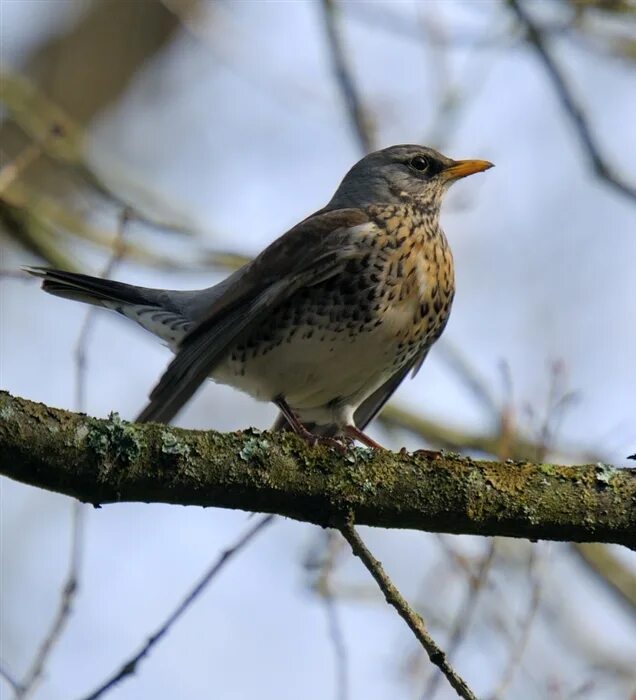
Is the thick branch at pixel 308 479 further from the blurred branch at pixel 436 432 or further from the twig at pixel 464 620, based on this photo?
the blurred branch at pixel 436 432

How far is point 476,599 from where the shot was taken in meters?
4.67

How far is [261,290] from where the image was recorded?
5.21 m

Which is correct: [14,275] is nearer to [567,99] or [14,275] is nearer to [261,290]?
[261,290]

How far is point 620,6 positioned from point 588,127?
1083mm

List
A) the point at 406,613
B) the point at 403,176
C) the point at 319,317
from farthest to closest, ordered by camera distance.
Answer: the point at 403,176, the point at 319,317, the point at 406,613

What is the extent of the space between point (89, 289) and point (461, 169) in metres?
2.09

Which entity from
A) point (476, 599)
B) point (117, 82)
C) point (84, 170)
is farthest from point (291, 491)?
point (117, 82)

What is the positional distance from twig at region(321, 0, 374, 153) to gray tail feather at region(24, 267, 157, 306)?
1.47 meters

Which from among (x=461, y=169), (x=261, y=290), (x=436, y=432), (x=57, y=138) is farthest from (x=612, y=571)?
(x=57, y=138)

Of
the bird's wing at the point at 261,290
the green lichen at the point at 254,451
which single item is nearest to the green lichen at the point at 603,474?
the green lichen at the point at 254,451

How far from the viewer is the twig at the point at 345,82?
6.13 m

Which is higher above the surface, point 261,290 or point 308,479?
point 261,290

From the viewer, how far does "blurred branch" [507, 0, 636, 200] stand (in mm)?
5445

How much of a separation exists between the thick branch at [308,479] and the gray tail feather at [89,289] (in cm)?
233
